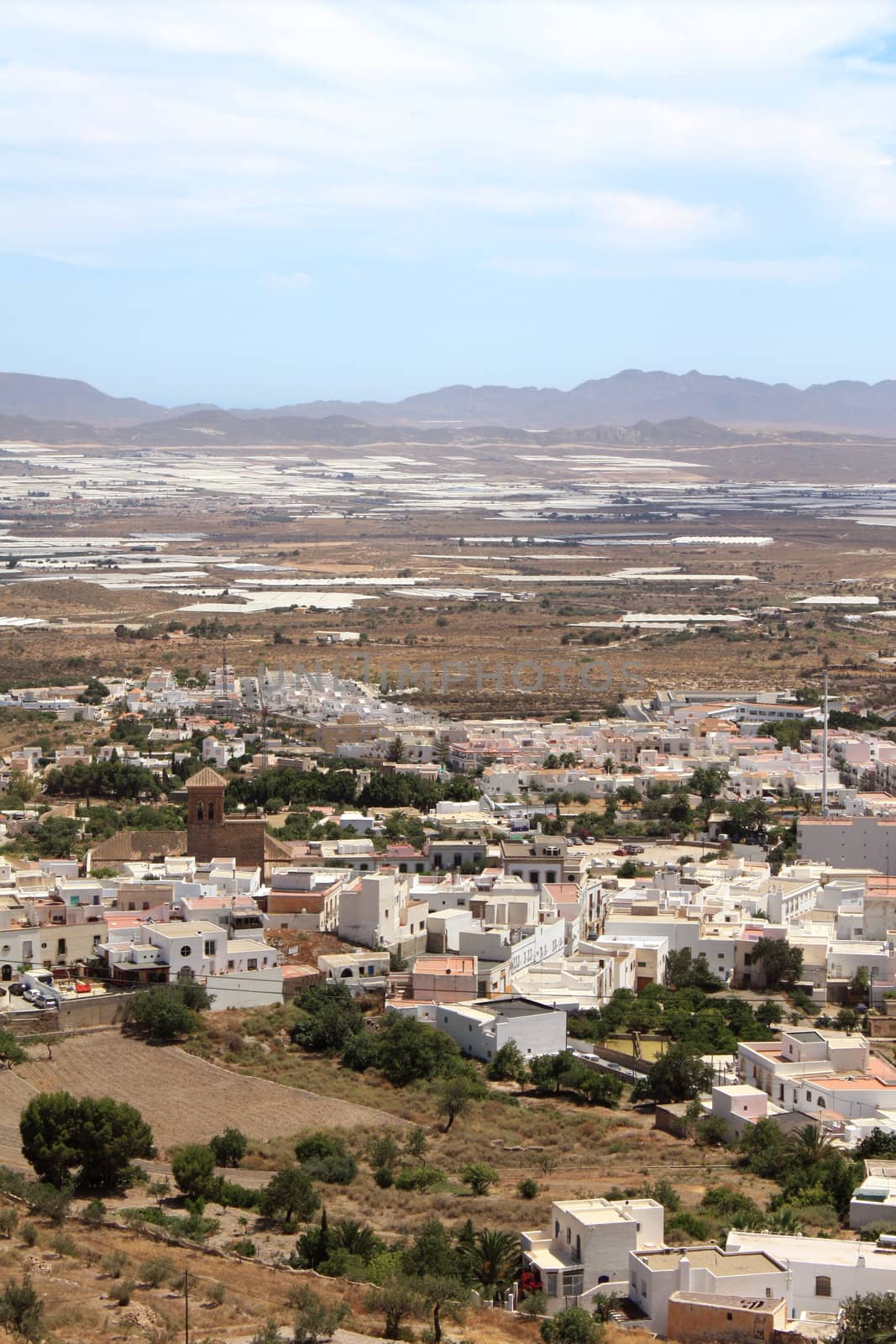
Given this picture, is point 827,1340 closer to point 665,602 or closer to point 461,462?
point 665,602

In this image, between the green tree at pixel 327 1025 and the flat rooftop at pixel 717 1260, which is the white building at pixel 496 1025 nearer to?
the green tree at pixel 327 1025

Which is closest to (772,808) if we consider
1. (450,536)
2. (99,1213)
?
(99,1213)

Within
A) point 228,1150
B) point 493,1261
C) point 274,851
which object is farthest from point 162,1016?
point 274,851

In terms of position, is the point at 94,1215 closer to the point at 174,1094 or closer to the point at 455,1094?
the point at 174,1094

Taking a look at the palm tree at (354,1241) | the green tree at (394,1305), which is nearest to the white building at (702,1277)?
the green tree at (394,1305)

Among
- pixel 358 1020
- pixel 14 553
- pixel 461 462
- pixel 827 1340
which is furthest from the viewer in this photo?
pixel 461 462

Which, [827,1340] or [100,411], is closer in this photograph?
[827,1340]
